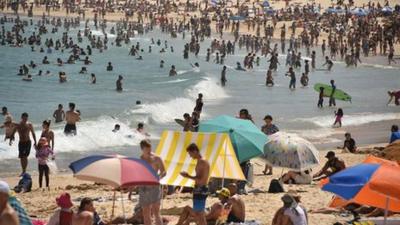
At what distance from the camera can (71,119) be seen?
18.0 metres

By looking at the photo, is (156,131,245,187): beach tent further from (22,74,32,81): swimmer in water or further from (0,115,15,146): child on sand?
(22,74,32,81): swimmer in water

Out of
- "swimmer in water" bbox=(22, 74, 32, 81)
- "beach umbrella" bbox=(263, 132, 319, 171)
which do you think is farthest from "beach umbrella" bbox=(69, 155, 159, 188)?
"swimmer in water" bbox=(22, 74, 32, 81)

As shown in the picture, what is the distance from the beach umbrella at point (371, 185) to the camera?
7.86m

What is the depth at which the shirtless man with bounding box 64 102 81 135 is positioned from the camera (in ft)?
58.1

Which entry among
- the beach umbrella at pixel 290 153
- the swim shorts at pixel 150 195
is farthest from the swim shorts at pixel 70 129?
the swim shorts at pixel 150 195

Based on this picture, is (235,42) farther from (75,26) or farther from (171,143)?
(171,143)

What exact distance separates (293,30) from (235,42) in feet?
12.8

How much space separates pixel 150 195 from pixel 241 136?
3.02 m

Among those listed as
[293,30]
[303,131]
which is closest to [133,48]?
[293,30]

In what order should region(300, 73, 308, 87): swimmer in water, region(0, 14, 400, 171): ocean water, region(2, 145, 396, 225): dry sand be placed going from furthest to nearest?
region(300, 73, 308, 87): swimmer in water < region(0, 14, 400, 171): ocean water < region(2, 145, 396, 225): dry sand

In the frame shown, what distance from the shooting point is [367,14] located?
54.9m

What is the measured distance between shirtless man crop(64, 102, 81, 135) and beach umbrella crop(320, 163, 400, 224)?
9834 mm

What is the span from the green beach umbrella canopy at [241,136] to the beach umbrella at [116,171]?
334cm

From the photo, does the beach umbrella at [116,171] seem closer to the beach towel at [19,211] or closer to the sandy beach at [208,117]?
the beach towel at [19,211]
